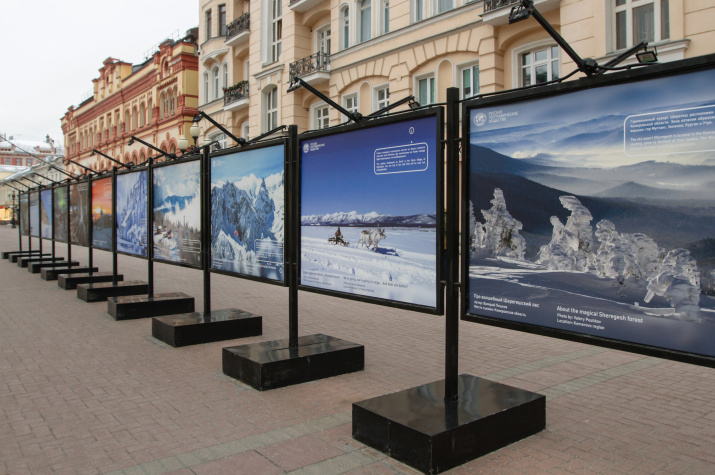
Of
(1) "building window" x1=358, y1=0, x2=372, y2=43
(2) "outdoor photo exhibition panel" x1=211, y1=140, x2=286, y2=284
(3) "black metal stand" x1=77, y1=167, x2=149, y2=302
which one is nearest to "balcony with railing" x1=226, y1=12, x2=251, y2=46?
(1) "building window" x1=358, y1=0, x2=372, y2=43

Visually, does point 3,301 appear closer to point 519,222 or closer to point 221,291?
point 221,291

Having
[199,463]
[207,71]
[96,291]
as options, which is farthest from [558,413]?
[207,71]

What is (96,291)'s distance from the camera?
11000 millimetres

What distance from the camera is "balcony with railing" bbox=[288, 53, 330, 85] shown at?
73.9 feet

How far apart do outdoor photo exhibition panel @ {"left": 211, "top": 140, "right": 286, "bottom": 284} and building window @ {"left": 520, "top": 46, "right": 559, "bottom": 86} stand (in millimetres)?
10632

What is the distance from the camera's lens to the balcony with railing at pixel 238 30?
91.7 ft

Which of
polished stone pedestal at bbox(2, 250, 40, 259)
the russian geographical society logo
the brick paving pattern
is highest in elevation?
the russian geographical society logo

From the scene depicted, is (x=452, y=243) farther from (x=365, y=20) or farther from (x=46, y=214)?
(x=365, y=20)

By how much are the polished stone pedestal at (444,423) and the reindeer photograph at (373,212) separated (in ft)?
2.56

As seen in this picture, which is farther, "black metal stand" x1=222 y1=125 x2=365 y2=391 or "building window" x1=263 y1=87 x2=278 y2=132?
"building window" x1=263 y1=87 x2=278 y2=132

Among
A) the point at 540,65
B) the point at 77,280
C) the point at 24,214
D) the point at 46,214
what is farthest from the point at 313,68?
the point at 77,280

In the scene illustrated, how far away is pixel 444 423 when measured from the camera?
12.7 feet

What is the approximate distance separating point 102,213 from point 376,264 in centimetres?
885

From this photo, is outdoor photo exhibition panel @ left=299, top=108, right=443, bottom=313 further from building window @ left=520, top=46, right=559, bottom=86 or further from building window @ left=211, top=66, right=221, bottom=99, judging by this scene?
building window @ left=211, top=66, right=221, bottom=99
